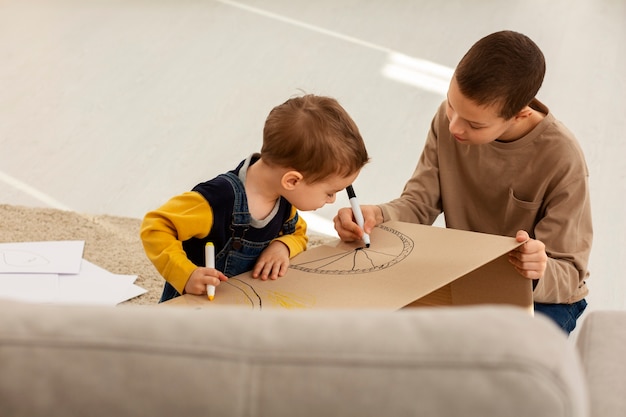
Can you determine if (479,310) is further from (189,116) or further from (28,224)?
(189,116)

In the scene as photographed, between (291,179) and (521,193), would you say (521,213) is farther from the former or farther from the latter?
(291,179)

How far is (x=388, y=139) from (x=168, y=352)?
225 centimetres

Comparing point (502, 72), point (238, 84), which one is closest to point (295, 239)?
point (502, 72)

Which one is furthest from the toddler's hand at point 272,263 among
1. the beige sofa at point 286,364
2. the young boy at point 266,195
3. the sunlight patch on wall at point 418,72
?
the sunlight patch on wall at point 418,72

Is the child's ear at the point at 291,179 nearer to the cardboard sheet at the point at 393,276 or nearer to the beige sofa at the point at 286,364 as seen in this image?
the cardboard sheet at the point at 393,276

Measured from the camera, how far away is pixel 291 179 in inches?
52.7

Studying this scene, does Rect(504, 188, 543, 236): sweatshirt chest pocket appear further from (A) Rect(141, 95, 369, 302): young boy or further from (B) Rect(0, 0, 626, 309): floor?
(B) Rect(0, 0, 626, 309): floor

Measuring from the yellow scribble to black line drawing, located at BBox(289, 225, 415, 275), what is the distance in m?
0.08

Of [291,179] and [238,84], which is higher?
[291,179]

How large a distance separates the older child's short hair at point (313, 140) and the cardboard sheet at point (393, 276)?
0.12m

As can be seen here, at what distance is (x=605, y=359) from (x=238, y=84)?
6.92 ft

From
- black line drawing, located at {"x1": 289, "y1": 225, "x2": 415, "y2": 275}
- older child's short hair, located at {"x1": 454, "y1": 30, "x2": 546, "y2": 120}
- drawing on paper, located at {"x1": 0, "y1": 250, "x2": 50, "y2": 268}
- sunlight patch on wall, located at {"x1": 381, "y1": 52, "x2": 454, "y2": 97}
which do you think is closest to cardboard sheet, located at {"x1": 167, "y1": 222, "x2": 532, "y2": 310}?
black line drawing, located at {"x1": 289, "y1": 225, "x2": 415, "y2": 275}

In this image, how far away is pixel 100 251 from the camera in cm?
216

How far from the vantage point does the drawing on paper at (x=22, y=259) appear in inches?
80.4
